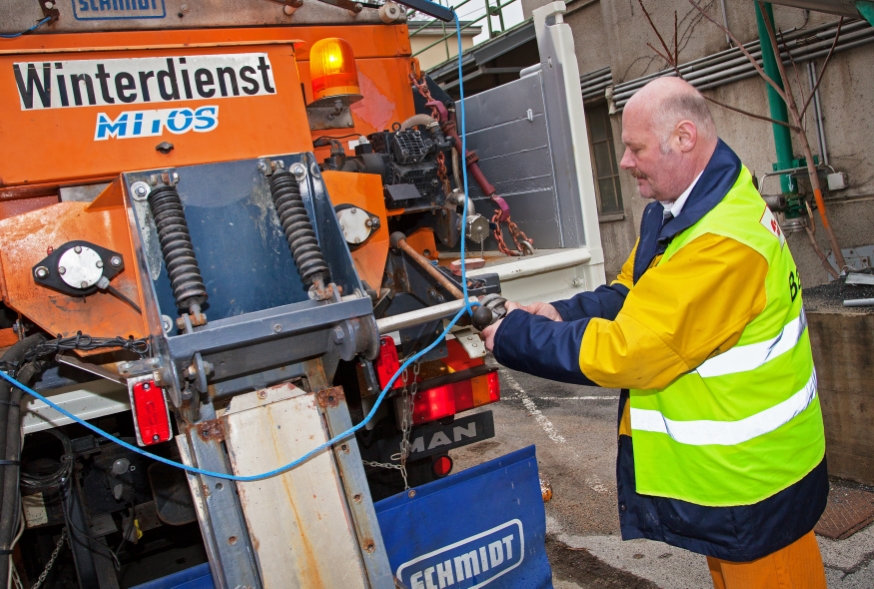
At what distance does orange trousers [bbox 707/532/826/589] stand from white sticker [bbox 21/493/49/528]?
2352 millimetres

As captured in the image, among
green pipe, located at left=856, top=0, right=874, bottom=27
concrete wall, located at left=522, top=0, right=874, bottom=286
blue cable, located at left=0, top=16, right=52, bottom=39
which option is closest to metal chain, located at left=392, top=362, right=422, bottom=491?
blue cable, located at left=0, top=16, right=52, bottom=39

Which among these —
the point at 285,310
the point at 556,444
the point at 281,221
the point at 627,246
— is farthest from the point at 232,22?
the point at 627,246

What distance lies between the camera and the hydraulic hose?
2166 millimetres

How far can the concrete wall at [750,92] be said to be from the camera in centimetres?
651

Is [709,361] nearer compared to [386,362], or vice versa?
[709,361]

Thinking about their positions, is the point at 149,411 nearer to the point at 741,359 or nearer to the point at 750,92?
the point at 741,359

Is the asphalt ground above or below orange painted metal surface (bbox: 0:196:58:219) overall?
below

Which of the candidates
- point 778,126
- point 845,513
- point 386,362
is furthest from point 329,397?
point 778,126

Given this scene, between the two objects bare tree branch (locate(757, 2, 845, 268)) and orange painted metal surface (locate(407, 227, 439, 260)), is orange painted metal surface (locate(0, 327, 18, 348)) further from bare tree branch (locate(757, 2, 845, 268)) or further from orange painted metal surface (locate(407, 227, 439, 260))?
bare tree branch (locate(757, 2, 845, 268))

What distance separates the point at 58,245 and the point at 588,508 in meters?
2.88

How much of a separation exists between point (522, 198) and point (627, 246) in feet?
21.8

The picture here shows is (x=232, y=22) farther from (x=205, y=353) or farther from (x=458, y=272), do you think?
(x=205, y=353)

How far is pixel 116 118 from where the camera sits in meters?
2.45

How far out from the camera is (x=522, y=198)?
11.9 ft
